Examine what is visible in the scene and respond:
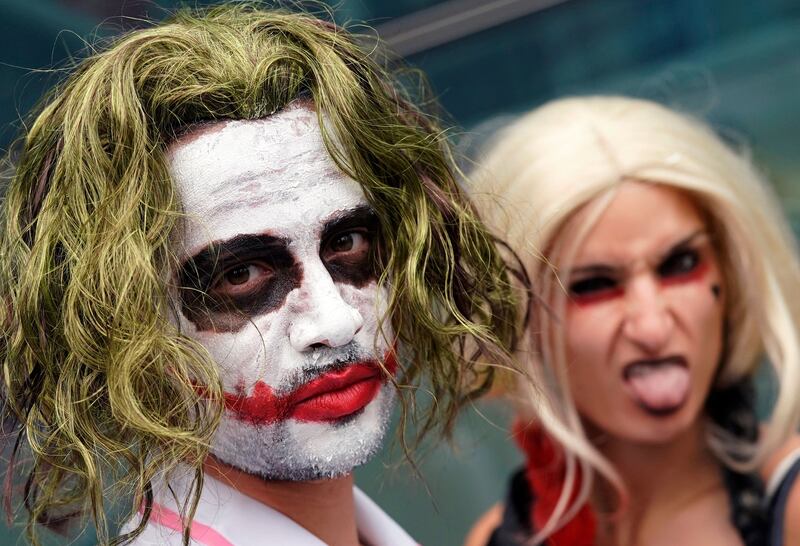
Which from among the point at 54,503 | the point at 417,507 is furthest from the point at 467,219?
the point at 417,507

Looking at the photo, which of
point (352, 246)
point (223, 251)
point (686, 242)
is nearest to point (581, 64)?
point (686, 242)

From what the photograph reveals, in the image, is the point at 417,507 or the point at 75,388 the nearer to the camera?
the point at 75,388

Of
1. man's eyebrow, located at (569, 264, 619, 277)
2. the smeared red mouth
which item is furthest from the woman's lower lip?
man's eyebrow, located at (569, 264, 619, 277)

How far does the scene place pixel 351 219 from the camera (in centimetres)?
107

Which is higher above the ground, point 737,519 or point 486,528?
point 737,519

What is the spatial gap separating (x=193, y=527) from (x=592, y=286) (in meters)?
0.75

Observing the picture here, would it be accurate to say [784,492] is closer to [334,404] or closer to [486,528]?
[486,528]

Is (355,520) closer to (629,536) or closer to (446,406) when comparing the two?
(446,406)

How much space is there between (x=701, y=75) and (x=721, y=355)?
0.69 m

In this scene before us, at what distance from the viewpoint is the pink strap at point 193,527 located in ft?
3.43

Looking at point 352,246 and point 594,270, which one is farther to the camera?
point 594,270

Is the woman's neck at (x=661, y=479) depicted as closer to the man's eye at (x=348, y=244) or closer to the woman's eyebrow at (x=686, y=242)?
the woman's eyebrow at (x=686, y=242)

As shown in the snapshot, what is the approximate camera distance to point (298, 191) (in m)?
1.03

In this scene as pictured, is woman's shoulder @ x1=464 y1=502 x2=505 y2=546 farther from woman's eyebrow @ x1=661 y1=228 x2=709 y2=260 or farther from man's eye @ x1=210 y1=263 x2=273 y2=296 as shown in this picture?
man's eye @ x1=210 y1=263 x2=273 y2=296
